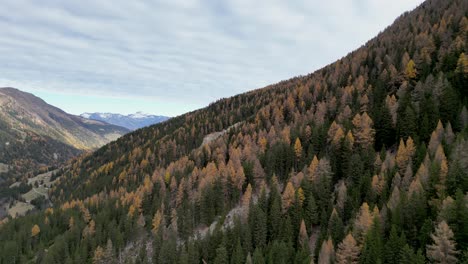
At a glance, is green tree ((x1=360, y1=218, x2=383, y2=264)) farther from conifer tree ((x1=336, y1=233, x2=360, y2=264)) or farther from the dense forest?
conifer tree ((x1=336, y1=233, x2=360, y2=264))

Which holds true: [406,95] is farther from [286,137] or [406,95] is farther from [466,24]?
[466,24]

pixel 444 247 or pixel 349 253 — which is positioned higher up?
pixel 444 247

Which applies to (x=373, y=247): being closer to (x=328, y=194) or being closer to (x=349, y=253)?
(x=349, y=253)

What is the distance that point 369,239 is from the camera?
225ft

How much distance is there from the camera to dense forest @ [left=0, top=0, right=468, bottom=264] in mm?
71688

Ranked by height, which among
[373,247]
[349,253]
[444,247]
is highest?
[444,247]

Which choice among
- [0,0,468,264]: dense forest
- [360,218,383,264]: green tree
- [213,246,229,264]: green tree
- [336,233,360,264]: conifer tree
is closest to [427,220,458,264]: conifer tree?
[0,0,468,264]: dense forest

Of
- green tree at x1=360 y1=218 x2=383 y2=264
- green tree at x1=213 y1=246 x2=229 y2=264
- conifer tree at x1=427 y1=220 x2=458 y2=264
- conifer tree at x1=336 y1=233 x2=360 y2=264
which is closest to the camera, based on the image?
conifer tree at x1=427 y1=220 x2=458 y2=264

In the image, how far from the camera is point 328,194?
327ft

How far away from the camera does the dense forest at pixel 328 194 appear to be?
235 feet

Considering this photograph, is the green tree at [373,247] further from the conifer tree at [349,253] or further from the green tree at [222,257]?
the green tree at [222,257]

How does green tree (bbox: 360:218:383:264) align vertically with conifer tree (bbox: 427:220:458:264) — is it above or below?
below

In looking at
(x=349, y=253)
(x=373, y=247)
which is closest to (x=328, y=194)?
(x=349, y=253)

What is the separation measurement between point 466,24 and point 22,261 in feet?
690
